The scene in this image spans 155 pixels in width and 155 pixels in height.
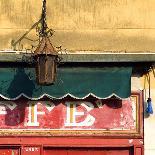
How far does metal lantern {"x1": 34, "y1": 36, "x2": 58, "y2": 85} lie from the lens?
9578 millimetres

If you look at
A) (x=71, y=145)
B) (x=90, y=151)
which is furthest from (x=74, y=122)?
(x=90, y=151)

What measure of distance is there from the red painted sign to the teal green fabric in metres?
0.36

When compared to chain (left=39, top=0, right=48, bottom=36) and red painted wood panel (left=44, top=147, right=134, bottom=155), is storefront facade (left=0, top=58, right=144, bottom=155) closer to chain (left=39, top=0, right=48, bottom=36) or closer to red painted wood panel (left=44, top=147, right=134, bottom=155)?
red painted wood panel (left=44, top=147, right=134, bottom=155)

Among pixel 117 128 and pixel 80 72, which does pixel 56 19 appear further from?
pixel 117 128

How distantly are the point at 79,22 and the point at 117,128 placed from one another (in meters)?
2.03

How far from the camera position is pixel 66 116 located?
34.6 feet

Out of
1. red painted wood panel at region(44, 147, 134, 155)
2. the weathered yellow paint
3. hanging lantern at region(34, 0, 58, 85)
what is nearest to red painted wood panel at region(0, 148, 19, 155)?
red painted wood panel at region(44, 147, 134, 155)

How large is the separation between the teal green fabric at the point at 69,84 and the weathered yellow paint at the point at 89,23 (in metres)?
0.57

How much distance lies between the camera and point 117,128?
34.5ft

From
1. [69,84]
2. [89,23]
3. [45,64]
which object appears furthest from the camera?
[89,23]

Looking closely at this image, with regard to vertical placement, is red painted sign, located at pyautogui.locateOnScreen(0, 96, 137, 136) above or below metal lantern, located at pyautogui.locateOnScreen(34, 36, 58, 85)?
below

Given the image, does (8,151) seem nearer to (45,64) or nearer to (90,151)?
(90,151)

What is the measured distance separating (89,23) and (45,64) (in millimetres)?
1583

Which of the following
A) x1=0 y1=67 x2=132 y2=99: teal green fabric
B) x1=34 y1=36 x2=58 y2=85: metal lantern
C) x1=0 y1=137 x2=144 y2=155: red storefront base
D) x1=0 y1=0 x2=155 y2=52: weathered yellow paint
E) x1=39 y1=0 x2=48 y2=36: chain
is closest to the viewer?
x1=34 y1=36 x2=58 y2=85: metal lantern
